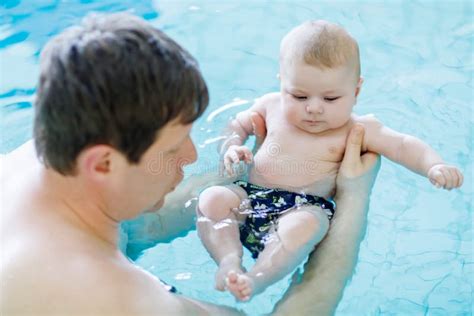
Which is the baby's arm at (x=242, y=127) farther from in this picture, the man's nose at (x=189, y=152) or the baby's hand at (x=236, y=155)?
the man's nose at (x=189, y=152)

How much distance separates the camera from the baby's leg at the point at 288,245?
68.2 inches

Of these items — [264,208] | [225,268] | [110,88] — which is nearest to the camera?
[110,88]

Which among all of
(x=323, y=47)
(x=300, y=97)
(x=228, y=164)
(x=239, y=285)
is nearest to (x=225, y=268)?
(x=239, y=285)

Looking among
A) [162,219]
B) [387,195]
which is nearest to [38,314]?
[162,219]

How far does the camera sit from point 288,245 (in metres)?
1.78

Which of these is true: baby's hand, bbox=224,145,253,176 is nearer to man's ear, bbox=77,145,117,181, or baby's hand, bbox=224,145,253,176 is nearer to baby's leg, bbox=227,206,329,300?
baby's leg, bbox=227,206,329,300

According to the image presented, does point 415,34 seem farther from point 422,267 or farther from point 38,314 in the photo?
point 38,314

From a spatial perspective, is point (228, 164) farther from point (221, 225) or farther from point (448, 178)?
point (448, 178)

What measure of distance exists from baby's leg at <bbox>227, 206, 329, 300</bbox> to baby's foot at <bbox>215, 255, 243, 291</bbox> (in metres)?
0.04

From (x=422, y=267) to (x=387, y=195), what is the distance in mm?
331

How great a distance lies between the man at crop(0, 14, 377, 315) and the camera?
1232mm

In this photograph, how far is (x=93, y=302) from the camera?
128 cm

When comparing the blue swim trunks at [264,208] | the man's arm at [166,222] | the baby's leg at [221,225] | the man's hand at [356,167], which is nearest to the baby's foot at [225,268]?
the baby's leg at [221,225]

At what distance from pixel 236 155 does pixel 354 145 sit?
1.22 feet
